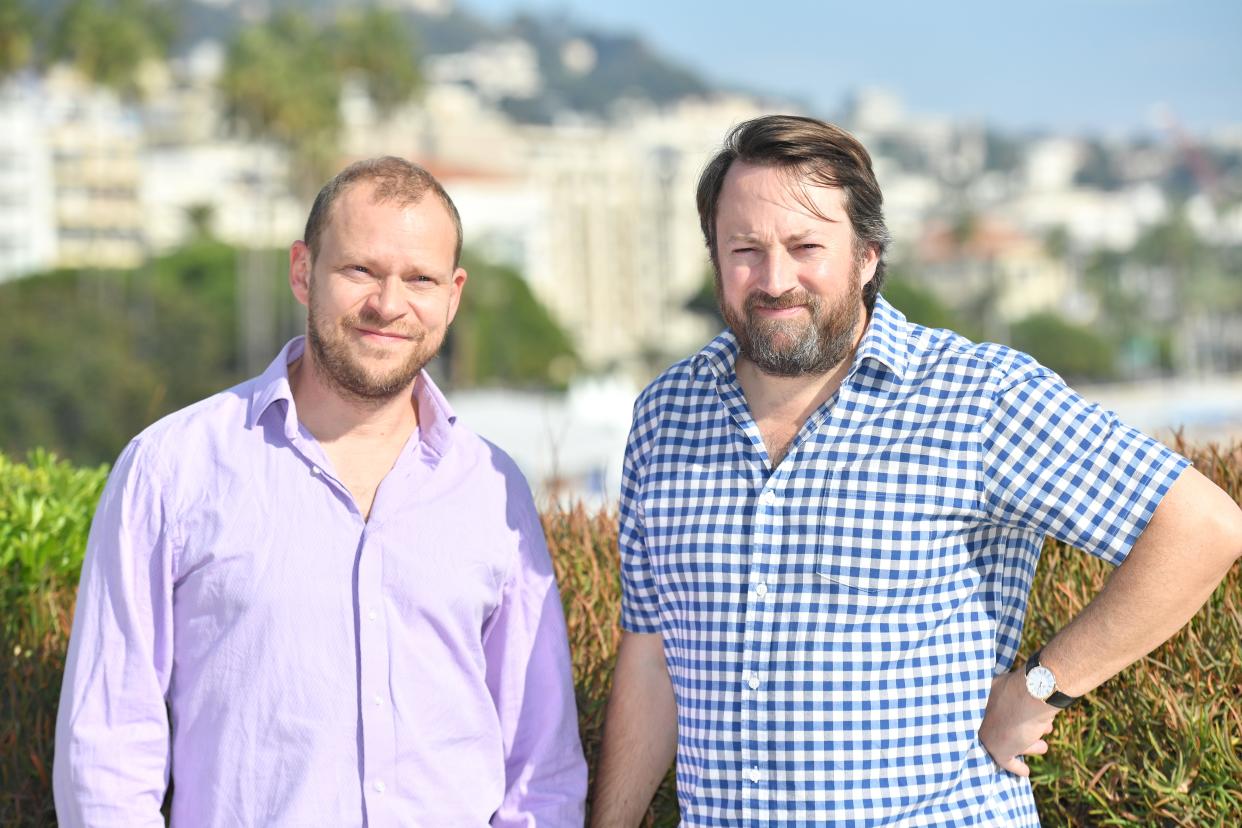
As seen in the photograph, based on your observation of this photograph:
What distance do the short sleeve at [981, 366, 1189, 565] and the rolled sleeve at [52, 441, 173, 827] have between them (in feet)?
4.83

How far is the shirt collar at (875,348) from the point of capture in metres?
2.85

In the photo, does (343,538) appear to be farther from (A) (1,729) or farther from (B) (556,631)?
(A) (1,729)

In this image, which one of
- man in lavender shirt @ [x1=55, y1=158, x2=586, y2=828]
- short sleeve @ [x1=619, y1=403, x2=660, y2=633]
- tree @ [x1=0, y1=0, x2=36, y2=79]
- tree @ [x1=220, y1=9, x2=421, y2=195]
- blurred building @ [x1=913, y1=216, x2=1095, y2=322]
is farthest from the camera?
blurred building @ [x1=913, y1=216, x2=1095, y2=322]

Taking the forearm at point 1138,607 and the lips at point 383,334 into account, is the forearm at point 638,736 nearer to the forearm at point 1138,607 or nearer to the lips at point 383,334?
the forearm at point 1138,607

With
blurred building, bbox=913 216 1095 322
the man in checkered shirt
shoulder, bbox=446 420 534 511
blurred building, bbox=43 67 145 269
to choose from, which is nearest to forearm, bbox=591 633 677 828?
the man in checkered shirt

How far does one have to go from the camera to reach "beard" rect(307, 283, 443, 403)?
9.48ft

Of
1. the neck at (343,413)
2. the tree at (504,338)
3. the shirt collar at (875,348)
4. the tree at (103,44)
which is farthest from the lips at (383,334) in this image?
the tree at (504,338)

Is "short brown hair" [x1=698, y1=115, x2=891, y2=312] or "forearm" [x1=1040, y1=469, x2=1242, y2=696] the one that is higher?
"short brown hair" [x1=698, y1=115, x2=891, y2=312]

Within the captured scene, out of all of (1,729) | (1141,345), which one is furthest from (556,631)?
(1141,345)

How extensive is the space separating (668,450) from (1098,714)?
119 centimetres

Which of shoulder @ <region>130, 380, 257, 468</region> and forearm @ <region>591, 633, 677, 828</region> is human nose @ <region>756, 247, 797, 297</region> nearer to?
forearm @ <region>591, 633, 677, 828</region>

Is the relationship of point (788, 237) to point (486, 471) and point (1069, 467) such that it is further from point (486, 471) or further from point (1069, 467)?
point (486, 471)

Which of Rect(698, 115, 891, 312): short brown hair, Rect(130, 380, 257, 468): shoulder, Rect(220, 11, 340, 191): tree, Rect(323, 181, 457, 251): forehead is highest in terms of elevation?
Rect(698, 115, 891, 312): short brown hair

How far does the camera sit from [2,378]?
4622 centimetres
